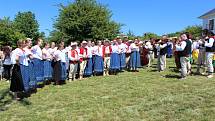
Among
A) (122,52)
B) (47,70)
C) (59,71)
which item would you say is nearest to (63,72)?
(59,71)

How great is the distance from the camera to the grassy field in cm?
975

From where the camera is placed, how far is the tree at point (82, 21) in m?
36.7

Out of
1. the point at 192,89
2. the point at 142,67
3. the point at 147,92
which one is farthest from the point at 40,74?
the point at 142,67

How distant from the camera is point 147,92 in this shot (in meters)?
12.3

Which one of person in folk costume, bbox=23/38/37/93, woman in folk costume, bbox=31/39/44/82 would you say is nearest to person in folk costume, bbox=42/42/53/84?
woman in folk costume, bbox=31/39/44/82

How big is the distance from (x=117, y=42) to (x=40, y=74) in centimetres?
449

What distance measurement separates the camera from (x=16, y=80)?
12.0 metres

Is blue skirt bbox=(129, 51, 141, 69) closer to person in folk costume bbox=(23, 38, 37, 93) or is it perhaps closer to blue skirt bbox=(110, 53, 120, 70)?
blue skirt bbox=(110, 53, 120, 70)

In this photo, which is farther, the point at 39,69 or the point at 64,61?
the point at 64,61

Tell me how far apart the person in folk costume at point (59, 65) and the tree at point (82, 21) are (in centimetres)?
2154

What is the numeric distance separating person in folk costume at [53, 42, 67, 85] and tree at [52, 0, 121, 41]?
21.5 metres

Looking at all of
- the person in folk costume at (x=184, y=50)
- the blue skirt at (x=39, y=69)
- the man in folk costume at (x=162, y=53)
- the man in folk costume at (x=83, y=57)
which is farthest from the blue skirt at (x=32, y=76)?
the man in folk costume at (x=162, y=53)

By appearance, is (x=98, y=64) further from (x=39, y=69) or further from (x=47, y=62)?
(x=39, y=69)

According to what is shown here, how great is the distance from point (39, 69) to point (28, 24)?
138 feet
